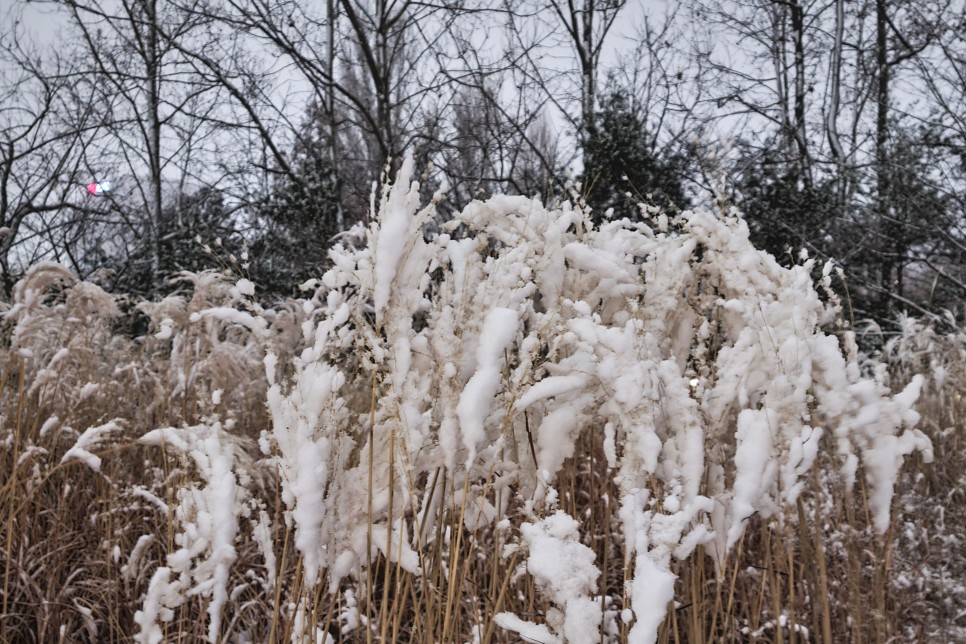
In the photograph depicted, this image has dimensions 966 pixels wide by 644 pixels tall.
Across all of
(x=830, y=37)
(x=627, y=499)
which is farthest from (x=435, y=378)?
(x=830, y=37)

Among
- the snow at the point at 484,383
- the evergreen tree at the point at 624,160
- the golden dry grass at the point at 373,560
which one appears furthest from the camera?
the evergreen tree at the point at 624,160

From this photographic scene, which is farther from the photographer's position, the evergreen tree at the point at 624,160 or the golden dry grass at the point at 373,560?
the evergreen tree at the point at 624,160

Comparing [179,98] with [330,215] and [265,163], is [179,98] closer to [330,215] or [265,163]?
[265,163]

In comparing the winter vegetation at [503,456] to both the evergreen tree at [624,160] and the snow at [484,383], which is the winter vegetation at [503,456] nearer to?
the snow at [484,383]

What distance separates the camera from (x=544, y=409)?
110 centimetres

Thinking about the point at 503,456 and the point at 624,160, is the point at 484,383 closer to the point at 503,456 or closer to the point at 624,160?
the point at 503,456

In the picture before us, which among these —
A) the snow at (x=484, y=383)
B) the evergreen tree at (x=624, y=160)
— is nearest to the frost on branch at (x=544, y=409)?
the snow at (x=484, y=383)

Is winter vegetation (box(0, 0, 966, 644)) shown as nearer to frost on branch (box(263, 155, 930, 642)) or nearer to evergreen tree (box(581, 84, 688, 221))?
frost on branch (box(263, 155, 930, 642))

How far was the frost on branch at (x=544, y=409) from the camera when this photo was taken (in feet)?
2.75

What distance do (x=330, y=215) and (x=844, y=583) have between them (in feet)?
25.0

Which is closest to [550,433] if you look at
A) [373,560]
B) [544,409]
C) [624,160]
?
[544,409]

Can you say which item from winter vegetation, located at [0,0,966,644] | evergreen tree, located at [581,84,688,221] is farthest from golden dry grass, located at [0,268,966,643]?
evergreen tree, located at [581,84,688,221]

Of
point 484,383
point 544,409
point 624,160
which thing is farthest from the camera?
point 624,160

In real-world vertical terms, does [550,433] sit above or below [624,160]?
below
